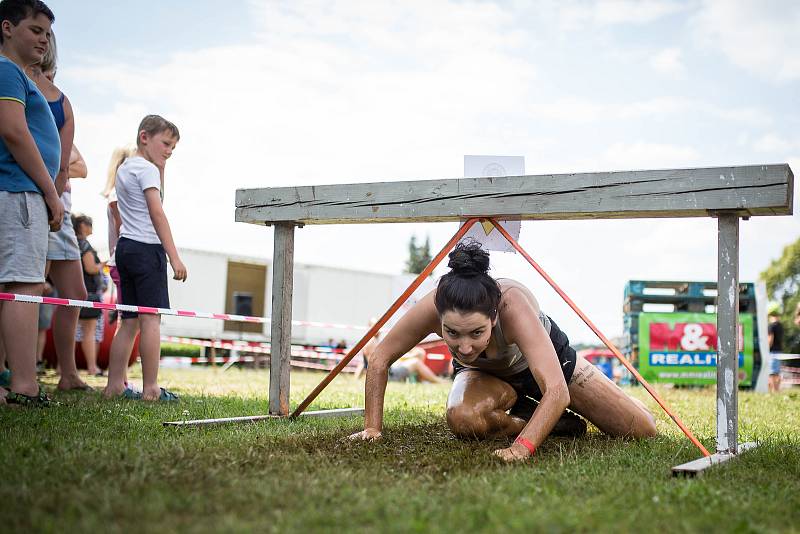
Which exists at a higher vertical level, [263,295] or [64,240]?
[64,240]

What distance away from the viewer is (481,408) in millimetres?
3771

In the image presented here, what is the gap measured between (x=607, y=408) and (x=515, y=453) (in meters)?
1.18

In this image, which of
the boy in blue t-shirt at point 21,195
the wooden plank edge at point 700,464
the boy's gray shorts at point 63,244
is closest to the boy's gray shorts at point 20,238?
the boy in blue t-shirt at point 21,195

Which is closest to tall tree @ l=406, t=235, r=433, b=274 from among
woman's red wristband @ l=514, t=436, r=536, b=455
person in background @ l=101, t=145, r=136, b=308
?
person in background @ l=101, t=145, r=136, b=308

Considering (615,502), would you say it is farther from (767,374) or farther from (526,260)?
(767,374)

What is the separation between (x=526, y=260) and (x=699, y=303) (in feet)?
29.0

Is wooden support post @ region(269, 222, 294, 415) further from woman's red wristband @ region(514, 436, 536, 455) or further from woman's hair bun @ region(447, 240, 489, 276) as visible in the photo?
woman's red wristband @ region(514, 436, 536, 455)

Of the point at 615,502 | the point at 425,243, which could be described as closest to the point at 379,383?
the point at 615,502

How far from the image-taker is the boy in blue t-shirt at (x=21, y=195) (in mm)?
3893

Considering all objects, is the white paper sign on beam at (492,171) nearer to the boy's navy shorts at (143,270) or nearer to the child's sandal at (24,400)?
the boy's navy shorts at (143,270)

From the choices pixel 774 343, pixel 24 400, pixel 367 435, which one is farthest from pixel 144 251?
pixel 774 343

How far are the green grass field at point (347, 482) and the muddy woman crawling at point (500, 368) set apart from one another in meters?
Answer: 0.15

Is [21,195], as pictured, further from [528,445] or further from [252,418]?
[528,445]

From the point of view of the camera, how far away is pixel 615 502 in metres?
2.32
